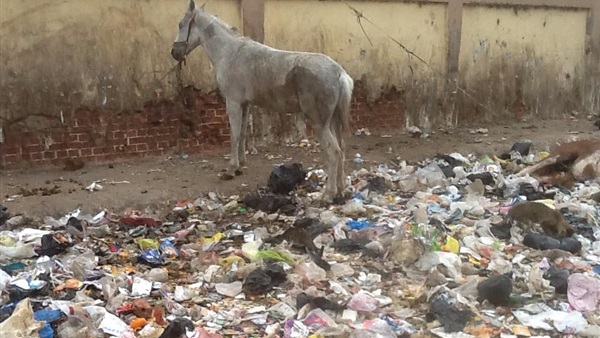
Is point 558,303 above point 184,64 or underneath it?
underneath

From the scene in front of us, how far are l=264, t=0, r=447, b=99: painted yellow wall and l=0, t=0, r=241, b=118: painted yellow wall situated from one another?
903 millimetres

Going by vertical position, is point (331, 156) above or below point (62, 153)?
above

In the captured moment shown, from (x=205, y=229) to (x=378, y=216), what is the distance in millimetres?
1476

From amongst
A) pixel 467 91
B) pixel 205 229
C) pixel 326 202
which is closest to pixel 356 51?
pixel 467 91

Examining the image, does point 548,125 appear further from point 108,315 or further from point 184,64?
point 108,315

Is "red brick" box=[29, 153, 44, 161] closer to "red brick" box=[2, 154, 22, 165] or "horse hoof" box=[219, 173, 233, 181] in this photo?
"red brick" box=[2, 154, 22, 165]

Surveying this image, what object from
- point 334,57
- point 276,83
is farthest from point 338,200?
point 334,57

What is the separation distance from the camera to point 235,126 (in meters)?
7.16

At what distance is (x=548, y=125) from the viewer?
11.5m

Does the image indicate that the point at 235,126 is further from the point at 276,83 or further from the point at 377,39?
the point at 377,39

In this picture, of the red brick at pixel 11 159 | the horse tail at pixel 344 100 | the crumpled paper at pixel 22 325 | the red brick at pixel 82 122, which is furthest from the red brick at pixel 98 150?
the crumpled paper at pixel 22 325

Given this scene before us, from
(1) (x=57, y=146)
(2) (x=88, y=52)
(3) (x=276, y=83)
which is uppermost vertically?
(2) (x=88, y=52)

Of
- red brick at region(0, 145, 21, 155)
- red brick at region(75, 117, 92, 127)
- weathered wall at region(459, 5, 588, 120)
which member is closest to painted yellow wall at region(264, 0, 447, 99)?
weathered wall at region(459, 5, 588, 120)

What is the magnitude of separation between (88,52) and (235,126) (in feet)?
6.44
